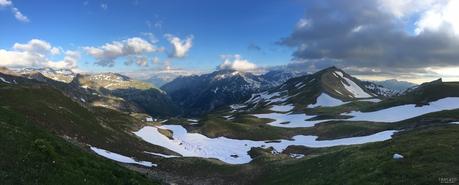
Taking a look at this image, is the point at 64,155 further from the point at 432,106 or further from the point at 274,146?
the point at 432,106

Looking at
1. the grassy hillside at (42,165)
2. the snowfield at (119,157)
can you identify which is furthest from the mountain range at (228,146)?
the snowfield at (119,157)

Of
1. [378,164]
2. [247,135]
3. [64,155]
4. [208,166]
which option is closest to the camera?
[64,155]

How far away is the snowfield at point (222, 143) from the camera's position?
96.5 m

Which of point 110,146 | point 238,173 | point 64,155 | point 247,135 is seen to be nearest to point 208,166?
point 238,173

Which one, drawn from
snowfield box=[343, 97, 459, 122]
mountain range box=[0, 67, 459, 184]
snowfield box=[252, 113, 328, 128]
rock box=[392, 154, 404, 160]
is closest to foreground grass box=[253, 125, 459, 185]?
mountain range box=[0, 67, 459, 184]

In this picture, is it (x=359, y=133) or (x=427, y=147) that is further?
(x=359, y=133)

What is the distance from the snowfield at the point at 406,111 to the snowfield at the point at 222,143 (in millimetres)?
32443

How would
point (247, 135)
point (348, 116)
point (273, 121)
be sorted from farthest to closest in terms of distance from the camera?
point (273, 121) → point (348, 116) → point (247, 135)

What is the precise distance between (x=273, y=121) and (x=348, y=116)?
3181 cm

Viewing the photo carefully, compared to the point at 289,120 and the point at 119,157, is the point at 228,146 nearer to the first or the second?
the point at 119,157

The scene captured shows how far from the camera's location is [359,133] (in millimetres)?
115000

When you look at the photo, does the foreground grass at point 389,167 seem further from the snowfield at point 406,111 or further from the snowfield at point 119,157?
the snowfield at point 406,111

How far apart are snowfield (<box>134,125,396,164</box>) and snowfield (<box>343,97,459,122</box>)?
3244 centimetres

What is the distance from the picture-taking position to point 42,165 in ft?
85.1
